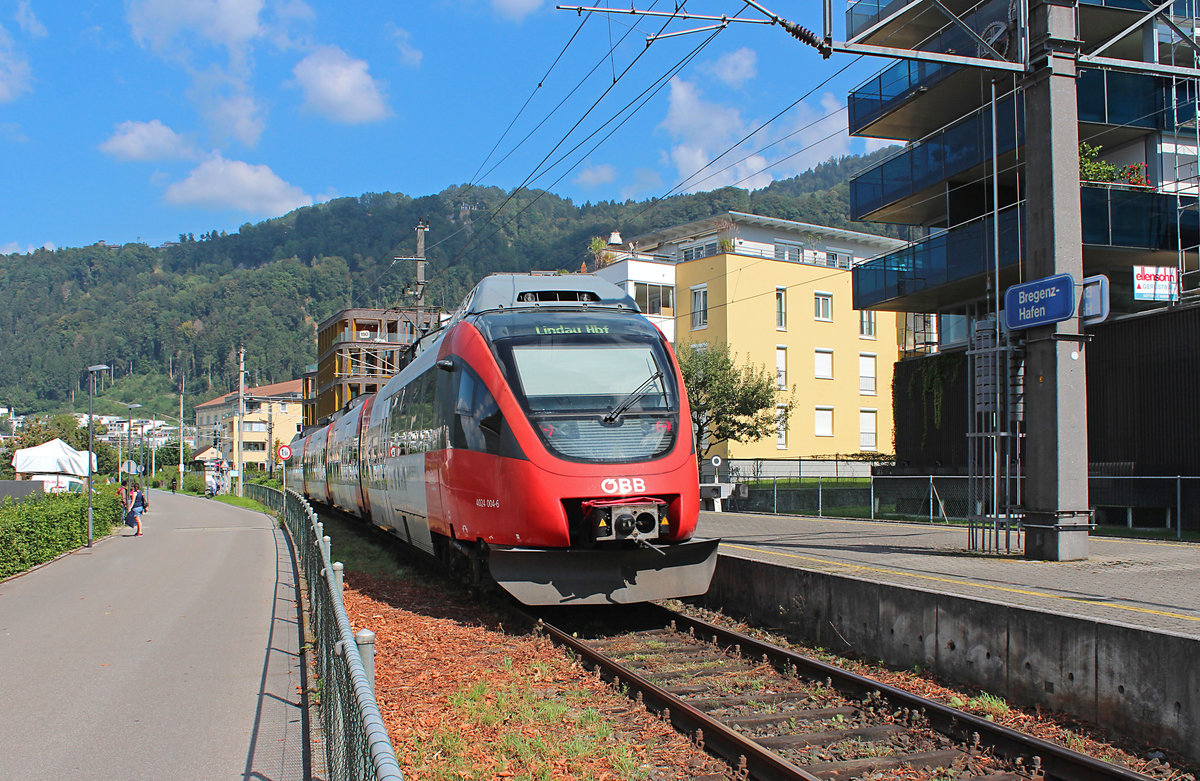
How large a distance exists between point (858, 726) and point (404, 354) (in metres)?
13.0

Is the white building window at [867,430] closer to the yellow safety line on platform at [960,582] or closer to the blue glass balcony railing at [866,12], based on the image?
the blue glass balcony railing at [866,12]

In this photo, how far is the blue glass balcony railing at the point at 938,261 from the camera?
23609mm

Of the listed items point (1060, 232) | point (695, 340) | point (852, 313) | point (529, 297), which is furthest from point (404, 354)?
point (852, 313)

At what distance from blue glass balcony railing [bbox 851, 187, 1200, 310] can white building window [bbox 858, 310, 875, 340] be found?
23570 mm

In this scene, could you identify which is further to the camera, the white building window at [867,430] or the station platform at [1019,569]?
the white building window at [867,430]

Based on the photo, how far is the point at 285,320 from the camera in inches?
7224

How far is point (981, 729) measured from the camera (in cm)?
644

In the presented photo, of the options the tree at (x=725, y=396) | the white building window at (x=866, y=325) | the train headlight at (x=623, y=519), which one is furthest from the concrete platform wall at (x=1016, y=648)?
the white building window at (x=866, y=325)

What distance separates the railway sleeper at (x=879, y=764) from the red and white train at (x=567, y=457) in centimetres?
399

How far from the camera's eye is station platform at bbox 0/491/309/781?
655 centimetres

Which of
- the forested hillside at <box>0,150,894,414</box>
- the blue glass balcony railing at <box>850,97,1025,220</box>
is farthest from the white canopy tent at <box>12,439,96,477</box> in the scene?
the forested hillside at <box>0,150,894,414</box>

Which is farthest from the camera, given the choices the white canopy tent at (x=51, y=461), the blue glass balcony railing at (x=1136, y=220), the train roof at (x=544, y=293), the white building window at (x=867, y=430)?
the white building window at (x=867, y=430)

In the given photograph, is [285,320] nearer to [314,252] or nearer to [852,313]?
[314,252]

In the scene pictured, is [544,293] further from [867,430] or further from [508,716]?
[867,430]
